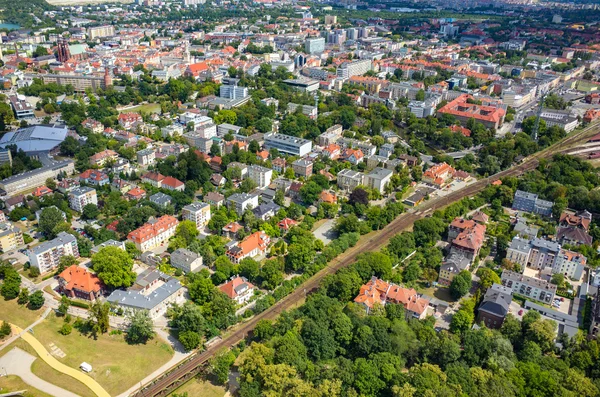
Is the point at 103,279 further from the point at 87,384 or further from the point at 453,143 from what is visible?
the point at 453,143

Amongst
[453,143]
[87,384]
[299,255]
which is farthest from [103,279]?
[453,143]

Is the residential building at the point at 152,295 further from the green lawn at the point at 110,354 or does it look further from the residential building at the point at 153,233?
the residential building at the point at 153,233

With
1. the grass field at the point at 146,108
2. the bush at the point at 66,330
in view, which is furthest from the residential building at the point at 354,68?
the bush at the point at 66,330

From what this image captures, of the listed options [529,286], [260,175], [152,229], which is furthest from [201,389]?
[260,175]

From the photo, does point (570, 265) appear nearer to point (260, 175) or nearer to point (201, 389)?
point (201, 389)

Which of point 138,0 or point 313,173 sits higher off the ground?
point 138,0
